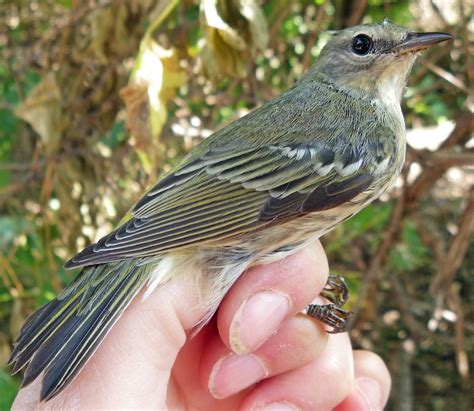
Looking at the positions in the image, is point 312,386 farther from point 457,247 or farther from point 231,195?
point 457,247

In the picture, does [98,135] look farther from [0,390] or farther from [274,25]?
[0,390]

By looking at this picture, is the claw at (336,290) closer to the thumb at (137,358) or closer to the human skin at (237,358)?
the human skin at (237,358)

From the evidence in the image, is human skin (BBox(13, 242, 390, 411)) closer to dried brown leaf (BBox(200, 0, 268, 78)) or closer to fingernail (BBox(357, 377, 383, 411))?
fingernail (BBox(357, 377, 383, 411))

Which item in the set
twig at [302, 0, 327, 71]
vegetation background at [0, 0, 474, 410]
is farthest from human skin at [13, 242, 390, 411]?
twig at [302, 0, 327, 71]

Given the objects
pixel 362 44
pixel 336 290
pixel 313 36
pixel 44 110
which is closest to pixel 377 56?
pixel 362 44

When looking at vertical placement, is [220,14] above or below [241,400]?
above

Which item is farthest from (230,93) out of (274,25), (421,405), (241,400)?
(421,405)
